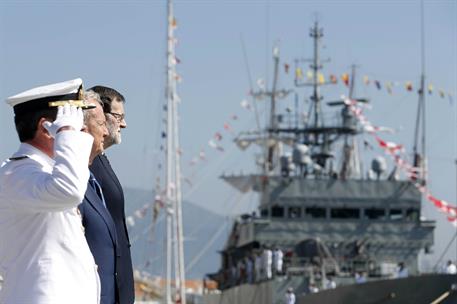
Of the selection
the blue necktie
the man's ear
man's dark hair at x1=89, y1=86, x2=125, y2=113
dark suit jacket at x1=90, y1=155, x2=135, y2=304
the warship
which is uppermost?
man's dark hair at x1=89, y1=86, x2=125, y2=113

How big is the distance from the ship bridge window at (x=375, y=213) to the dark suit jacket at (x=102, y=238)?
34.0 meters

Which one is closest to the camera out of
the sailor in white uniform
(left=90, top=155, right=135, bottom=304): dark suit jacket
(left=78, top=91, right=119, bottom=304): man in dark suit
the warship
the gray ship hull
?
the sailor in white uniform

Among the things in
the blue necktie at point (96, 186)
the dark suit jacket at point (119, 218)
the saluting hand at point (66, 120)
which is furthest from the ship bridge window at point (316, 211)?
the saluting hand at point (66, 120)

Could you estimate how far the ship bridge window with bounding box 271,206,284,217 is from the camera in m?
38.5

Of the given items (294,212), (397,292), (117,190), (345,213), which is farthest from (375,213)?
(117,190)

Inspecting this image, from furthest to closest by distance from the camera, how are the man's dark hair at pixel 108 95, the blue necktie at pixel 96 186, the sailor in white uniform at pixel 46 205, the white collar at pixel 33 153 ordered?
1. the man's dark hair at pixel 108 95
2. the blue necktie at pixel 96 186
3. the white collar at pixel 33 153
4. the sailor in white uniform at pixel 46 205

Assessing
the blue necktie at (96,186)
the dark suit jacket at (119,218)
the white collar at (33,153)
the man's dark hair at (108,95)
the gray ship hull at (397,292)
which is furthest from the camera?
the gray ship hull at (397,292)

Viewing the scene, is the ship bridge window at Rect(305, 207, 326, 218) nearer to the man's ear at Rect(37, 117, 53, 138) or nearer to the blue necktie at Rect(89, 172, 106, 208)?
the blue necktie at Rect(89, 172, 106, 208)

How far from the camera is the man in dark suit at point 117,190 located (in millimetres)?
5516

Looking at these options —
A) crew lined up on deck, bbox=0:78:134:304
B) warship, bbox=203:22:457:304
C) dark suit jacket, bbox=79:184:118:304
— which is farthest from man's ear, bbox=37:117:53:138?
warship, bbox=203:22:457:304

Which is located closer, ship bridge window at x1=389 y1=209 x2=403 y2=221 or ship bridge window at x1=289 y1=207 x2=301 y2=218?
ship bridge window at x1=289 y1=207 x2=301 y2=218

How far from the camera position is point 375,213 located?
39.2 meters

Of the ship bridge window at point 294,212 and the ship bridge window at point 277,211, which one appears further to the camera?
the ship bridge window at point 294,212

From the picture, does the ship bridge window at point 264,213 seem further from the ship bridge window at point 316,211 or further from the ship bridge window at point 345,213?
the ship bridge window at point 345,213
